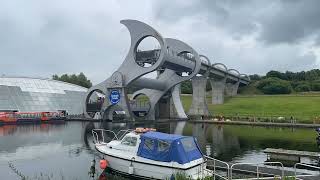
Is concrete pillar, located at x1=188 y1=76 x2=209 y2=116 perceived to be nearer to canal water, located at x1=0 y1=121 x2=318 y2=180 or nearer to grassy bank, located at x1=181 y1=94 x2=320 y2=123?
grassy bank, located at x1=181 y1=94 x2=320 y2=123

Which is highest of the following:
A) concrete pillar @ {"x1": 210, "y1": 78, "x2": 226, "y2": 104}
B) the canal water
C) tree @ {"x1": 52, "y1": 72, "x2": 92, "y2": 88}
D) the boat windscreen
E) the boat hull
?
tree @ {"x1": 52, "y1": 72, "x2": 92, "y2": 88}

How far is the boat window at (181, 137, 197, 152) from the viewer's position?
20.3 m

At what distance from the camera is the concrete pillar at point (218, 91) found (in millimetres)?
113412

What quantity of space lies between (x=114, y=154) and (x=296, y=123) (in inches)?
1976

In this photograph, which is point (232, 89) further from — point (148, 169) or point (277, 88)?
point (148, 169)

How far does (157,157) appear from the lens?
20.2m

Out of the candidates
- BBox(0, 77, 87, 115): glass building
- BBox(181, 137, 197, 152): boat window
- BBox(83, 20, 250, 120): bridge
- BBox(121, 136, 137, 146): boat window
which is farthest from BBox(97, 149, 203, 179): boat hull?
BBox(0, 77, 87, 115): glass building

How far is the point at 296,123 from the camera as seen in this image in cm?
6462

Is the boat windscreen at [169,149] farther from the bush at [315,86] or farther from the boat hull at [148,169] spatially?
the bush at [315,86]

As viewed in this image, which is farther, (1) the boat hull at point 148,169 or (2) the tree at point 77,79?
(2) the tree at point 77,79

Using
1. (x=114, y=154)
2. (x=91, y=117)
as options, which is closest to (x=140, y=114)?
(x=91, y=117)

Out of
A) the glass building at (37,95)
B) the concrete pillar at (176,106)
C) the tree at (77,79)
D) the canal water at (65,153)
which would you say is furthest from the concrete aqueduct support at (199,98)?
the tree at (77,79)

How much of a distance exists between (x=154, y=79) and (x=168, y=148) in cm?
6367

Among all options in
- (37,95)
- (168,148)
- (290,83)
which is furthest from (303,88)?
(168,148)
